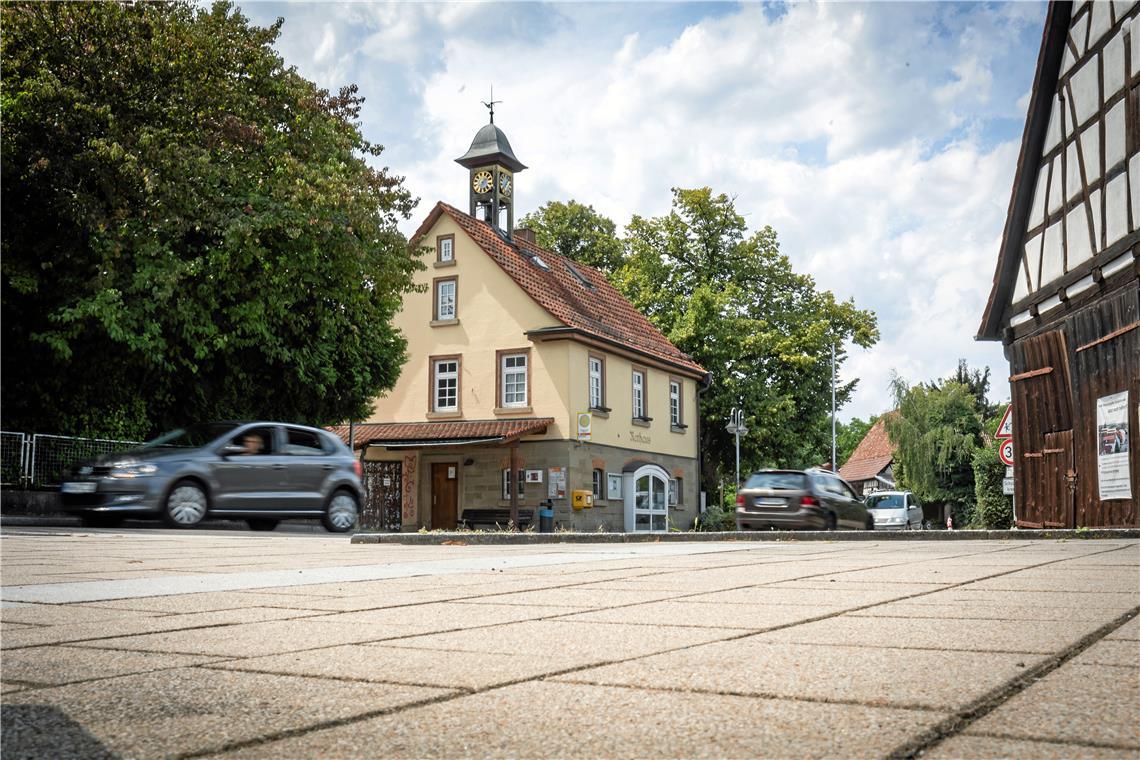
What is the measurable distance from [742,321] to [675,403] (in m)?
6.40

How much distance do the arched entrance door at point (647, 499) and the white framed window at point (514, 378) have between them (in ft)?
16.0

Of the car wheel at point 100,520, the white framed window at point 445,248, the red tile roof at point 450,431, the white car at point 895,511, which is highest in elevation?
the white framed window at point 445,248

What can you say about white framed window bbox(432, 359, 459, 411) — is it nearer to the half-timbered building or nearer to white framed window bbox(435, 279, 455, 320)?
white framed window bbox(435, 279, 455, 320)

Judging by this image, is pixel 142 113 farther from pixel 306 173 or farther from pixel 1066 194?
pixel 1066 194

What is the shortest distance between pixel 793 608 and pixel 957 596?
105 cm

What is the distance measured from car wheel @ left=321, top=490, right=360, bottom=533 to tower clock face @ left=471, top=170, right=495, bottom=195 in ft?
74.8

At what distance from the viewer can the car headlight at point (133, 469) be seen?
55.7 feet

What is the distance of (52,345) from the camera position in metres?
19.9

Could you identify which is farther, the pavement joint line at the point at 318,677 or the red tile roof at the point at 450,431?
the red tile roof at the point at 450,431

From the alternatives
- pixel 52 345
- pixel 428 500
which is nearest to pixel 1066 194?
pixel 52 345

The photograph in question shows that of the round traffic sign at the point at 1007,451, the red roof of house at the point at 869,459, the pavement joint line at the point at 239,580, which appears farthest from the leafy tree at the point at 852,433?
the pavement joint line at the point at 239,580

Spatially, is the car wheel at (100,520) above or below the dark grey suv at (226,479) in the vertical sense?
below

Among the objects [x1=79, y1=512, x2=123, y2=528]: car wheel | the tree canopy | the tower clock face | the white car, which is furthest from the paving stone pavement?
the tree canopy

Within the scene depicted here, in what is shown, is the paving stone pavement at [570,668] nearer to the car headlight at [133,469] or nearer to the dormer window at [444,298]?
the car headlight at [133,469]
